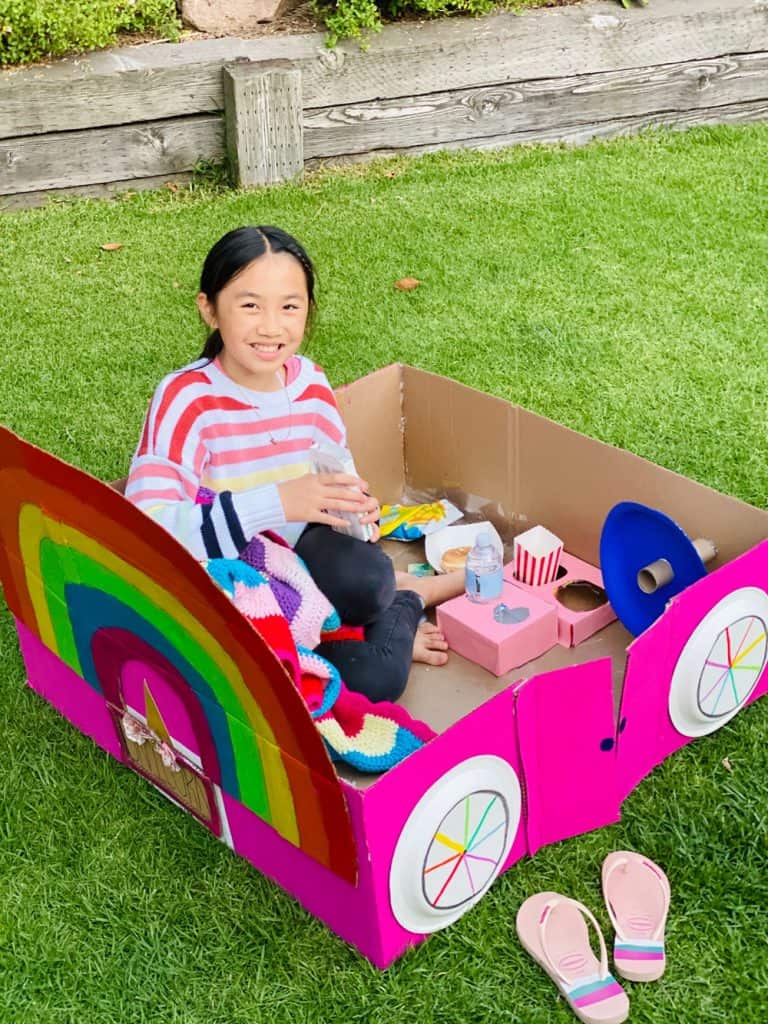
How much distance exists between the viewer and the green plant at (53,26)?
132 inches

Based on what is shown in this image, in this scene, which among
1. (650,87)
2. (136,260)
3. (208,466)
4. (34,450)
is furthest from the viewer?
(650,87)

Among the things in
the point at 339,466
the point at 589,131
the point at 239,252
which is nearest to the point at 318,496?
the point at 339,466

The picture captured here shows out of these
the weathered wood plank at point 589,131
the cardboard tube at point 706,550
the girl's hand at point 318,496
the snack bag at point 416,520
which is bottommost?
the snack bag at point 416,520

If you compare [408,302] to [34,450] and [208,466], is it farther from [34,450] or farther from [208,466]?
[34,450]

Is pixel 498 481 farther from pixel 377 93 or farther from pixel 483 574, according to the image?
pixel 377 93

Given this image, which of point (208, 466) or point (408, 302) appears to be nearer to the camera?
point (208, 466)

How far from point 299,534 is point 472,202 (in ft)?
6.20

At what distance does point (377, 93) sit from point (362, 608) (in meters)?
2.23

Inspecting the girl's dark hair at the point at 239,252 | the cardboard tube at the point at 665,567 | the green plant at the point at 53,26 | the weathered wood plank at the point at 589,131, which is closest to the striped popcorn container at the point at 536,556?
the cardboard tube at the point at 665,567

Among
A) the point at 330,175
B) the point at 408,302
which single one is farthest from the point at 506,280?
the point at 330,175

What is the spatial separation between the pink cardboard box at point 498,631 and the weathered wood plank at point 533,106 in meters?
2.11

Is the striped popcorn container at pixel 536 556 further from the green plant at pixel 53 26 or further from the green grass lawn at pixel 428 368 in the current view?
the green plant at pixel 53 26

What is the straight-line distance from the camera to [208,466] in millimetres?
1798


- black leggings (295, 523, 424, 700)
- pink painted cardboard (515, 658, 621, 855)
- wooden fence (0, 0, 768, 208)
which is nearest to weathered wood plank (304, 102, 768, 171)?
wooden fence (0, 0, 768, 208)
